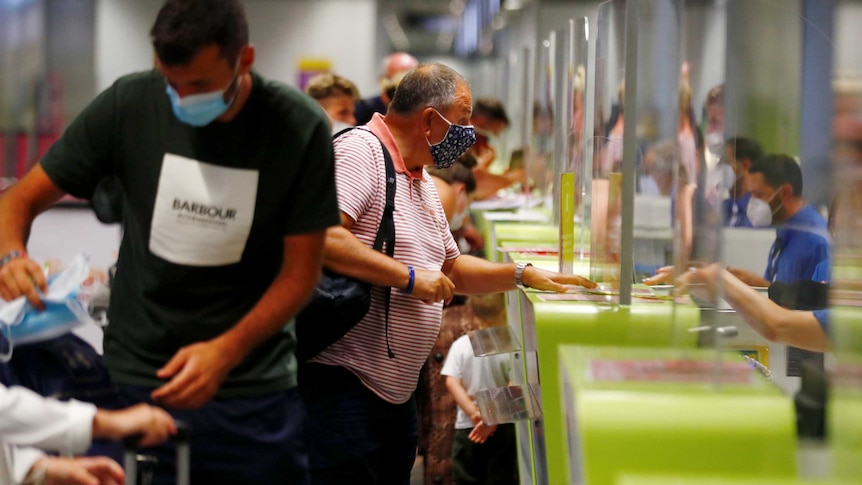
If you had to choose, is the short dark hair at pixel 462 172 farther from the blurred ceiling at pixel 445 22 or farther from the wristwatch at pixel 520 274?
the blurred ceiling at pixel 445 22

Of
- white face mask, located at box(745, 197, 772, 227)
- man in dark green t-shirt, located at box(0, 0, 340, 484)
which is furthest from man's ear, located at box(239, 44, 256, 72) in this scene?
white face mask, located at box(745, 197, 772, 227)

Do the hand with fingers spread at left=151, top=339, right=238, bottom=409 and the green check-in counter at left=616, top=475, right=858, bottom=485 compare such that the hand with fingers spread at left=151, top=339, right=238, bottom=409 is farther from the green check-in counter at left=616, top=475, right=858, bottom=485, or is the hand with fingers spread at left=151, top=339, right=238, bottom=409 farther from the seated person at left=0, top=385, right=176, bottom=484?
the green check-in counter at left=616, top=475, right=858, bottom=485

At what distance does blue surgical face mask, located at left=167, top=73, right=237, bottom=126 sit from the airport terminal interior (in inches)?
30.3

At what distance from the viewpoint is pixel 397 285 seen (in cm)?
268

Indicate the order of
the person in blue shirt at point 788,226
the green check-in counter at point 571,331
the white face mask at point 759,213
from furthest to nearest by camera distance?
the white face mask at point 759,213, the person in blue shirt at point 788,226, the green check-in counter at point 571,331

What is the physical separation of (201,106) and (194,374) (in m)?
0.45

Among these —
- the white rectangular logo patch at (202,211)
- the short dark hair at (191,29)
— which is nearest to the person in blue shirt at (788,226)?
the white rectangular logo patch at (202,211)

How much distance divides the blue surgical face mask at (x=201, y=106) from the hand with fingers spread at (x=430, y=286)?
923mm

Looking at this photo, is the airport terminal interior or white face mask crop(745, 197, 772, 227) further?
white face mask crop(745, 197, 772, 227)

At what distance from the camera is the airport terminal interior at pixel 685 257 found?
1.81 m

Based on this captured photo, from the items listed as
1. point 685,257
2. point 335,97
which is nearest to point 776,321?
point 685,257

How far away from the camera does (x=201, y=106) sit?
1854 millimetres

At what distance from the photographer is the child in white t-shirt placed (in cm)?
426

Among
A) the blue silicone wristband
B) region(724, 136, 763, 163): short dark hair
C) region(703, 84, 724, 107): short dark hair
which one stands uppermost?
region(703, 84, 724, 107): short dark hair
